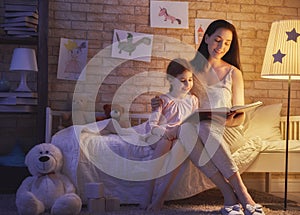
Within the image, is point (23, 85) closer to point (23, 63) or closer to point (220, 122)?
point (23, 63)

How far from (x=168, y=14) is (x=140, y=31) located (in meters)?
0.23

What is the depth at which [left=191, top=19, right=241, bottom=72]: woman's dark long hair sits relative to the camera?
260 centimetres

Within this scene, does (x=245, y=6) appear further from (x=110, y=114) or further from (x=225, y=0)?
(x=110, y=114)

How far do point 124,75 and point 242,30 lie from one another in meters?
0.92

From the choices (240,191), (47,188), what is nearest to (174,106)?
(240,191)

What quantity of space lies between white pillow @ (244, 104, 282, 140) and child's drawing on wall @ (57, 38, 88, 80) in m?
→ 1.17

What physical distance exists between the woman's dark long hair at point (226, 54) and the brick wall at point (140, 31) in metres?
0.79

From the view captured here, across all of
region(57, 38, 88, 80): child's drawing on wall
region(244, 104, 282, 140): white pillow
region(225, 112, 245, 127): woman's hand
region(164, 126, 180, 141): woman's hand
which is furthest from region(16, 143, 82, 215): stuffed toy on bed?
region(244, 104, 282, 140): white pillow

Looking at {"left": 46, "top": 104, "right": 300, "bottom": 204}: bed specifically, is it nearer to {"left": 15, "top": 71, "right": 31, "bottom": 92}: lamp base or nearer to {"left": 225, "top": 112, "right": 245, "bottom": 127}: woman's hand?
{"left": 225, "top": 112, "right": 245, "bottom": 127}: woman's hand

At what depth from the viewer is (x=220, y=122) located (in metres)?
2.34

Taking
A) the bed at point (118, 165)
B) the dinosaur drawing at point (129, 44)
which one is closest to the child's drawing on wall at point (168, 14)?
the dinosaur drawing at point (129, 44)

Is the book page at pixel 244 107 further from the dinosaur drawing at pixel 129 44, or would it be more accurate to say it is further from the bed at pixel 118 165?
the dinosaur drawing at pixel 129 44

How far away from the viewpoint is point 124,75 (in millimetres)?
3412

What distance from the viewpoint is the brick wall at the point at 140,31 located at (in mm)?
3332
